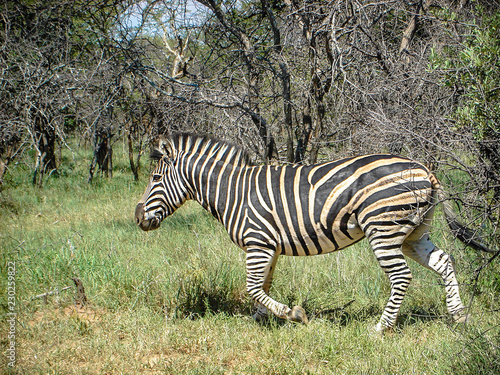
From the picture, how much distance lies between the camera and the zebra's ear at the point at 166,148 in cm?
463

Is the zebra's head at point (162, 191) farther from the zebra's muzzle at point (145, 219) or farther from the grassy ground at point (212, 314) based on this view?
the grassy ground at point (212, 314)

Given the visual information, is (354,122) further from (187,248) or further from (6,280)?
(6,280)

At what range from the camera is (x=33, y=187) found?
11117 mm

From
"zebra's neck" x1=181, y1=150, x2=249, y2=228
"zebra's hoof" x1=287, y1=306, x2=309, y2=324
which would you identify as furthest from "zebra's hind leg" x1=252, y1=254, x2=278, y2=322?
"zebra's neck" x1=181, y1=150, x2=249, y2=228

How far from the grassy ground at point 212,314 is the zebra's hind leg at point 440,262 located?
159 mm

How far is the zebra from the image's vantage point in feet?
12.8

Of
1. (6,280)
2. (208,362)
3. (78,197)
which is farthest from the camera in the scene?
(78,197)

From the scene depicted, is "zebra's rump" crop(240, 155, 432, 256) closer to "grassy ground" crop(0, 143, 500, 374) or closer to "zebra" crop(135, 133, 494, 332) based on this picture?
"zebra" crop(135, 133, 494, 332)

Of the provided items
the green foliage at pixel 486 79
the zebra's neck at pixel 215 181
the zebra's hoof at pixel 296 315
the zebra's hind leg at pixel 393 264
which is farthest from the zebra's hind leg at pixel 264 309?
the green foliage at pixel 486 79

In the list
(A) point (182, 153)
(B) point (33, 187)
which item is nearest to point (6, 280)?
(A) point (182, 153)

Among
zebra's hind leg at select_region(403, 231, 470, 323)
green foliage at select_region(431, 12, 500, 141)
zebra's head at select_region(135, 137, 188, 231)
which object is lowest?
zebra's hind leg at select_region(403, 231, 470, 323)

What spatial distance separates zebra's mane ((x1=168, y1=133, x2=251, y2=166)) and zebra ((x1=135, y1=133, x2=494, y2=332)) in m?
0.01

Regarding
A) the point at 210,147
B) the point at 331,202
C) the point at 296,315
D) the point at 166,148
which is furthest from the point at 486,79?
the point at 166,148

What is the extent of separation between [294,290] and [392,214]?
1640mm
